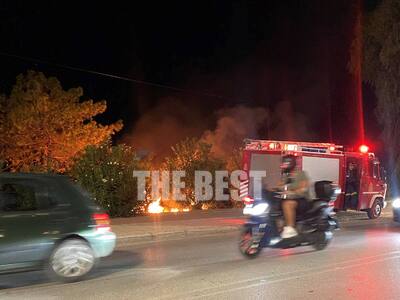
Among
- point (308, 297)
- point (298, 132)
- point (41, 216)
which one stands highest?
point (298, 132)

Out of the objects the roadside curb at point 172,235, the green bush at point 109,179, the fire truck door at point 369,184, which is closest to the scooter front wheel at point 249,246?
the roadside curb at point 172,235

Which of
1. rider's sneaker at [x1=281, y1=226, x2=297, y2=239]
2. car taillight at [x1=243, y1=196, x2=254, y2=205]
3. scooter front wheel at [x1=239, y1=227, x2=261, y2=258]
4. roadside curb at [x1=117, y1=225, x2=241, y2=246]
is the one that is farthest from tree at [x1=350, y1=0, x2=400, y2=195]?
scooter front wheel at [x1=239, y1=227, x2=261, y2=258]

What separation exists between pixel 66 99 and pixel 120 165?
9.01 metres

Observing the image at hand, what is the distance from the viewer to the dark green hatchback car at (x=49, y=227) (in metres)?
8.12

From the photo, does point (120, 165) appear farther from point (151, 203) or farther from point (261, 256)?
point (261, 256)

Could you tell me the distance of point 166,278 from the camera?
8891mm

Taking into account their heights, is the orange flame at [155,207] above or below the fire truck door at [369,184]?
below

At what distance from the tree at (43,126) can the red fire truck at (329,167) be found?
1023 cm

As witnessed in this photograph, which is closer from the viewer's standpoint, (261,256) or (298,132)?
(261,256)

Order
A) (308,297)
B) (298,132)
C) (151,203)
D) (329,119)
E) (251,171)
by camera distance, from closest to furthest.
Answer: (308,297)
(251,171)
(151,203)
(329,119)
(298,132)

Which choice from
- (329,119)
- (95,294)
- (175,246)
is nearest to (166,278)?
(95,294)

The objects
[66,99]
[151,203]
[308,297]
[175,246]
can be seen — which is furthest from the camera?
[66,99]

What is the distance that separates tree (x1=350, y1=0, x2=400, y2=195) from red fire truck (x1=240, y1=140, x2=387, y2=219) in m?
5.71

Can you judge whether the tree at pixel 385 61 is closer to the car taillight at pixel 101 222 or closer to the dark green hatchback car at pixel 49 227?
the car taillight at pixel 101 222
